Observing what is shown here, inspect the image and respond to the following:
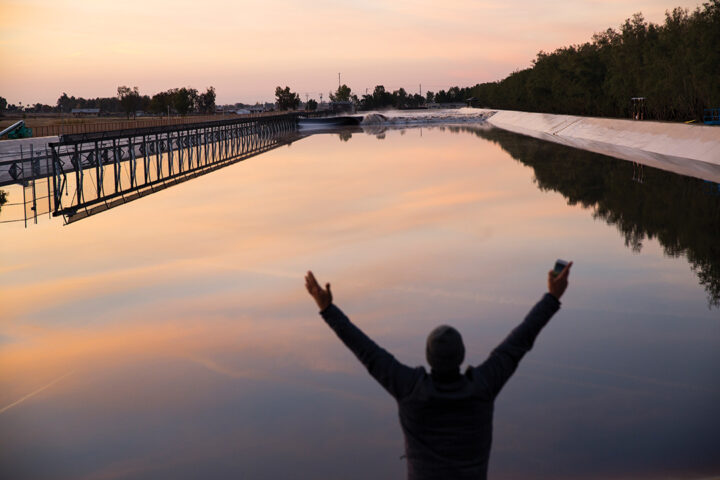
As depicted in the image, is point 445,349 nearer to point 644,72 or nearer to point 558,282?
point 558,282

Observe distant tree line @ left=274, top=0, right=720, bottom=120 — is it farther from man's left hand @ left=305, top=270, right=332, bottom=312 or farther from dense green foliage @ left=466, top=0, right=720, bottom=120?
man's left hand @ left=305, top=270, right=332, bottom=312

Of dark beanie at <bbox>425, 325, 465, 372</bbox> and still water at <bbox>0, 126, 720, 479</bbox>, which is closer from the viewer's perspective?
dark beanie at <bbox>425, 325, 465, 372</bbox>

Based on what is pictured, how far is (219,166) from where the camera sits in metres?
38.6

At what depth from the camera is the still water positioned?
659 cm

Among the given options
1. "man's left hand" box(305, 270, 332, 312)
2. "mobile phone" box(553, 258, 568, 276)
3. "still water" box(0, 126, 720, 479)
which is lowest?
"still water" box(0, 126, 720, 479)

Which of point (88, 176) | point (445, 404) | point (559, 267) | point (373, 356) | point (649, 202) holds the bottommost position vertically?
point (88, 176)

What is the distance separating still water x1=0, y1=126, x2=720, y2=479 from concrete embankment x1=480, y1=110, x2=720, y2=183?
12877 mm

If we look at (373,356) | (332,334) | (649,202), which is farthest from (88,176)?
(373,356)

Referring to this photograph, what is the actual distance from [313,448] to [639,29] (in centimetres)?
7351

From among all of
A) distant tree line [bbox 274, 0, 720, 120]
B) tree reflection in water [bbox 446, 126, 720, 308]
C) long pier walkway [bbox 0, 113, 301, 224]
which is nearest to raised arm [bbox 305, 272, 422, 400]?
tree reflection in water [bbox 446, 126, 720, 308]

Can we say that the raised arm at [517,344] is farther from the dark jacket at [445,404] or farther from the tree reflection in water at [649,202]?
the tree reflection in water at [649,202]

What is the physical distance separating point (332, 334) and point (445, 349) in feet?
23.5

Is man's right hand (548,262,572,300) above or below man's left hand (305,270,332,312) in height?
above

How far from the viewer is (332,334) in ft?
34.0
